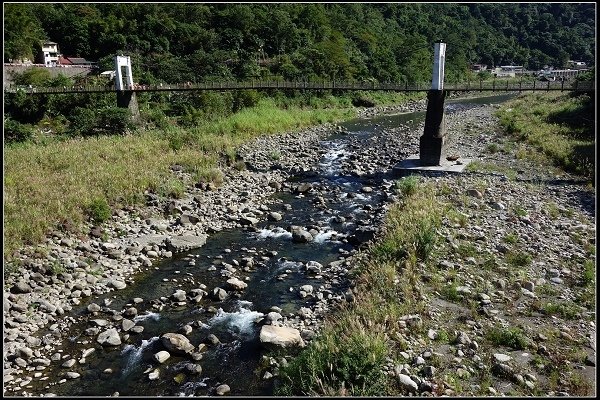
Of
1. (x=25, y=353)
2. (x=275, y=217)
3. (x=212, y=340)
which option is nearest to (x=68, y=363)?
(x=25, y=353)

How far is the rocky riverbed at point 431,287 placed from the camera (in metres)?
7.38

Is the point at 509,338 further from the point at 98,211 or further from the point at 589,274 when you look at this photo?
the point at 98,211

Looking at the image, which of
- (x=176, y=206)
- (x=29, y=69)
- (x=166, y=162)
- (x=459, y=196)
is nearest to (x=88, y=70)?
(x=29, y=69)

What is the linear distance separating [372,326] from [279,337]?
1.89m

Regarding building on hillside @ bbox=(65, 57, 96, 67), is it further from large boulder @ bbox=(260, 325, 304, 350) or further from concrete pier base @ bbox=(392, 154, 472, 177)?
large boulder @ bbox=(260, 325, 304, 350)

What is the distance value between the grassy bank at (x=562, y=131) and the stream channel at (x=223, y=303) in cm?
968

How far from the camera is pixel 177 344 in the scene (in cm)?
873

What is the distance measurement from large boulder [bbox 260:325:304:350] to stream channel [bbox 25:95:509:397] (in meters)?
0.21

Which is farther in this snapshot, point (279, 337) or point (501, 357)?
point (279, 337)

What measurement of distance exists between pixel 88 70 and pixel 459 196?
49.5m

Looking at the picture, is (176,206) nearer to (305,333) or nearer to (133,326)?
(133,326)

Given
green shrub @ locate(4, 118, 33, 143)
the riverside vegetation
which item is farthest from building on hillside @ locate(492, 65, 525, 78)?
the riverside vegetation

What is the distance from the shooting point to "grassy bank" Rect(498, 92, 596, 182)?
20766 millimetres

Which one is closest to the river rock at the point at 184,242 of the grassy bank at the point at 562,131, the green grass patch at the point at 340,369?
the green grass patch at the point at 340,369
